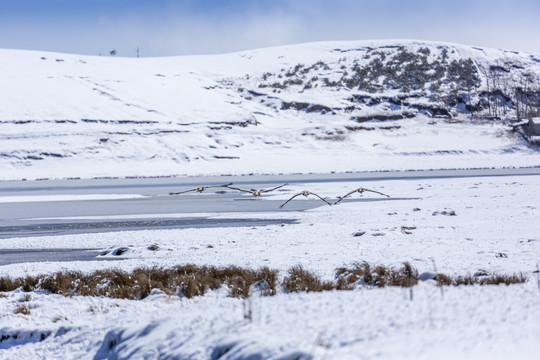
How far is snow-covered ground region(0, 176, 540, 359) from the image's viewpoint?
4215 millimetres

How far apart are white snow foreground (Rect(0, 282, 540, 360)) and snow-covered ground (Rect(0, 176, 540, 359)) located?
1cm

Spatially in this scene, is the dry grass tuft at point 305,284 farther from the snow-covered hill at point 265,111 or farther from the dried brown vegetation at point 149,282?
the snow-covered hill at point 265,111

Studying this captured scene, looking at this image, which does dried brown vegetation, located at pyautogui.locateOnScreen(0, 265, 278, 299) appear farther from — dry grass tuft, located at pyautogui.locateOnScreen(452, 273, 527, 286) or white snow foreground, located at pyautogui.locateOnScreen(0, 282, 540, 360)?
dry grass tuft, located at pyautogui.locateOnScreen(452, 273, 527, 286)

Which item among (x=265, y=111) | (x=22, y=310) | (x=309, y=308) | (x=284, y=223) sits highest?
(x=265, y=111)

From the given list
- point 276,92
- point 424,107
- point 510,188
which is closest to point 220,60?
point 276,92

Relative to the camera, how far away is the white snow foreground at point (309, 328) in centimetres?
406

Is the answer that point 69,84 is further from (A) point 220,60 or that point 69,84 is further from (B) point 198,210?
(B) point 198,210

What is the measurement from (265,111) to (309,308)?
2349 inches

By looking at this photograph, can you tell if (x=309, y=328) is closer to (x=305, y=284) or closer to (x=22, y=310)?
(x=305, y=284)

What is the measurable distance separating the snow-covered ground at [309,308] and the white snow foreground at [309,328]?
1 centimetres

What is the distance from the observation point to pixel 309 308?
535cm

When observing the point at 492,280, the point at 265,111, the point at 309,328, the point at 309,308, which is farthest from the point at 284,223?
the point at 265,111

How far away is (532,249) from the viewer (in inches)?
395

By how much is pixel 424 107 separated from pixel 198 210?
165ft
